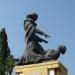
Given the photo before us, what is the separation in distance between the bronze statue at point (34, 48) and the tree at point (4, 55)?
17565 millimetres

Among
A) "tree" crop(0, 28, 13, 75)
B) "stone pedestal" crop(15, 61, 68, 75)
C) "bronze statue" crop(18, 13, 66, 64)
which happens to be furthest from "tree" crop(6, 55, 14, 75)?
"stone pedestal" crop(15, 61, 68, 75)

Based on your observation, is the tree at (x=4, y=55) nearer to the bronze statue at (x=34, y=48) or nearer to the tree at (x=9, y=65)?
the tree at (x=9, y=65)

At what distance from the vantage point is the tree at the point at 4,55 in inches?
1355

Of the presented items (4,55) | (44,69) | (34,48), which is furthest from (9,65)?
(44,69)

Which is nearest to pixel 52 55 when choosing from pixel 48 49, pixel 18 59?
pixel 48 49

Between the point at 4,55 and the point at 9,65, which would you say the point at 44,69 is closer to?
the point at 9,65

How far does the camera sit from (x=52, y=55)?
→ 613 inches

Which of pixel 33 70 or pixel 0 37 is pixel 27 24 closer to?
pixel 33 70

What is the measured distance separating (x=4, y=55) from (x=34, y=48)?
63.7 feet

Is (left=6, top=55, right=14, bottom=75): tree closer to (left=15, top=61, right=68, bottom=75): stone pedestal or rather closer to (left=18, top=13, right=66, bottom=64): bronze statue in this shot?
(left=18, top=13, right=66, bottom=64): bronze statue

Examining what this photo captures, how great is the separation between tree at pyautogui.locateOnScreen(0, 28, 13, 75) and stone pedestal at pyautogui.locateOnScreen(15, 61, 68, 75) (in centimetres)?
1811

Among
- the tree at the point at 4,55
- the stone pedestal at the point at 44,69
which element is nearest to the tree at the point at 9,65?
the tree at the point at 4,55

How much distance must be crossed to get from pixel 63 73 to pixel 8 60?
A: 2012cm

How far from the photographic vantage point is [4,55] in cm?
3531
